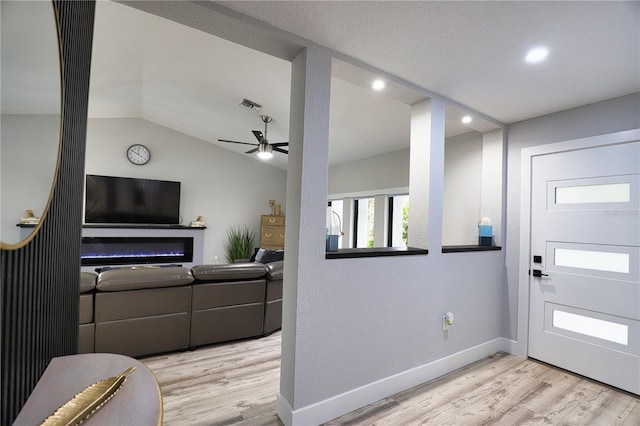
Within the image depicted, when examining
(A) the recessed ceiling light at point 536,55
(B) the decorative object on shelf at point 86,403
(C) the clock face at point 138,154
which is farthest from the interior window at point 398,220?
(C) the clock face at point 138,154

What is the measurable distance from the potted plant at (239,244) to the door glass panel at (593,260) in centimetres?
547

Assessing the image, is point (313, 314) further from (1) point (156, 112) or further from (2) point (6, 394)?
(1) point (156, 112)

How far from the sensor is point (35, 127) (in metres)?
0.78

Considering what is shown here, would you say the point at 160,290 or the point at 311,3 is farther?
the point at 160,290

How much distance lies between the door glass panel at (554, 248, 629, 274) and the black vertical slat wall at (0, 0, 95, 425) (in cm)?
362

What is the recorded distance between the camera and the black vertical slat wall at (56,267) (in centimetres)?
75

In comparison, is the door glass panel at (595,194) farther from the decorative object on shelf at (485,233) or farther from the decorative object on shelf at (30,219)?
the decorative object on shelf at (30,219)

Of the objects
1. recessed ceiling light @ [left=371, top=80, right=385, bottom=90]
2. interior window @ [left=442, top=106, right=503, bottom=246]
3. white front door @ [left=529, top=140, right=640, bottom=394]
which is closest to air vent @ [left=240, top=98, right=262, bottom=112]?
recessed ceiling light @ [left=371, top=80, right=385, bottom=90]

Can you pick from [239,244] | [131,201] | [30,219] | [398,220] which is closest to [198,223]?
[239,244]

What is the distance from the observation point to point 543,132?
9.39 feet

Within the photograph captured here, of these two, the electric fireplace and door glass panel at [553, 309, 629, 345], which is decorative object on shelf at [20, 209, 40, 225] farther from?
the electric fireplace

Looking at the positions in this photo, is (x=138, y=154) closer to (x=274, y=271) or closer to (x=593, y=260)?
(x=274, y=271)

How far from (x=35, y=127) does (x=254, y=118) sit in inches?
157

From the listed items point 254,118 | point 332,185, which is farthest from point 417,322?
point 332,185
